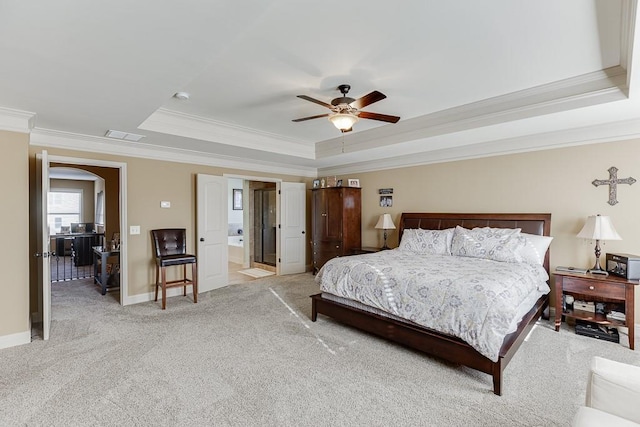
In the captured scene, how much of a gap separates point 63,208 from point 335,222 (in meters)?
8.84

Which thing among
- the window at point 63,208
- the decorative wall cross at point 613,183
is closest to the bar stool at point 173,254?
the decorative wall cross at point 613,183

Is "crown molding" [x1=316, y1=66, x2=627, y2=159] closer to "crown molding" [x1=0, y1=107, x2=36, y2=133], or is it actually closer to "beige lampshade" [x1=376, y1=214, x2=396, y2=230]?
"beige lampshade" [x1=376, y1=214, x2=396, y2=230]

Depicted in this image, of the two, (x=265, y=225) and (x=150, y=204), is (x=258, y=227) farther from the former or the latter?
Result: (x=150, y=204)

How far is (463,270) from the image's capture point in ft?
10.6

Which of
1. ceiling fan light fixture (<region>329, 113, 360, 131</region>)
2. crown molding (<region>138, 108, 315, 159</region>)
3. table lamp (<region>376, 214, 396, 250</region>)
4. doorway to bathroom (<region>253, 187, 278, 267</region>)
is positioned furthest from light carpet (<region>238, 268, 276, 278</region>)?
ceiling fan light fixture (<region>329, 113, 360, 131</region>)

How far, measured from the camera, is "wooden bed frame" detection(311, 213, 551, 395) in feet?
8.07

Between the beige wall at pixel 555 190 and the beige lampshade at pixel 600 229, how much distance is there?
34cm

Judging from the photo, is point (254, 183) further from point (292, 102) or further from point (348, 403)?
point (348, 403)

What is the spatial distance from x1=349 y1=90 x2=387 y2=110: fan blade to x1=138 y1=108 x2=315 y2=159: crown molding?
221 cm

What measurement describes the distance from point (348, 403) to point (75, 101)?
3.50m

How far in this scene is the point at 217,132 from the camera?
4.39 metres

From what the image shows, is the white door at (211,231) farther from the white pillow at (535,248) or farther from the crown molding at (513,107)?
the white pillow at (535,248)

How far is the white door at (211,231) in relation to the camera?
5219 millimetres

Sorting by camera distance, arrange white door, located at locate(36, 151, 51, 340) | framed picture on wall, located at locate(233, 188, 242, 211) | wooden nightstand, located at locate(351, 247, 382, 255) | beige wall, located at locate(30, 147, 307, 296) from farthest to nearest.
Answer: framed picture on wall, located at locate(233, 188, 242, 211)
wooden nightstand, located at locate(351, 247, 382, 255)
beige wall, located at locate(30, 147, 307, 296)
white door, located at locate(36, 151, 51, 340)
